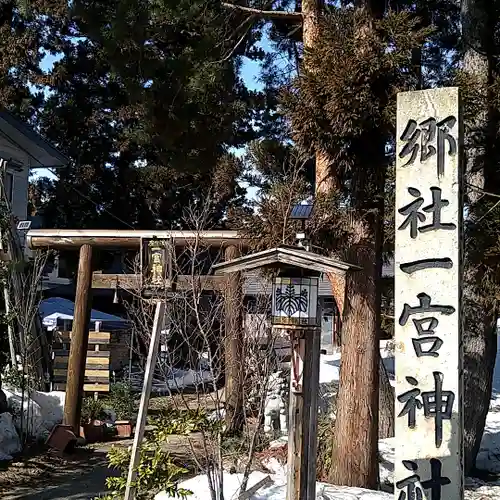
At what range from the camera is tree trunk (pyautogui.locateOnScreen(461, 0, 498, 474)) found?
8.35 metres

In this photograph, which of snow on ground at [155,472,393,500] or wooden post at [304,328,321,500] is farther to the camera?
snow on ground at [155,472,393,500]

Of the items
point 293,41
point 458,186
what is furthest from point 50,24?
point 458,186

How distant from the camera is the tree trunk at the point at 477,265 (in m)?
8.35

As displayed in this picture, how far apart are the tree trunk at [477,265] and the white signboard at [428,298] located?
11.6 ft

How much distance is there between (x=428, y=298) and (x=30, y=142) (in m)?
12.9

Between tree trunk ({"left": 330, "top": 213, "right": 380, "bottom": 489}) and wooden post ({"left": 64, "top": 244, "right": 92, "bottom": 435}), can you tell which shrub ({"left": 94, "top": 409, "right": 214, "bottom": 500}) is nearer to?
tree trunk ({"left": 330, "top": 213, "right": 380, "bottom": 489})

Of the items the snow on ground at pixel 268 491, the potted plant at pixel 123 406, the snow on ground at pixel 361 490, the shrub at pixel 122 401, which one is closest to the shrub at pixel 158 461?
the snow on ground at pixel 268 491

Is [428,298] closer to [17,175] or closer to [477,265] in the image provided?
[477,265]

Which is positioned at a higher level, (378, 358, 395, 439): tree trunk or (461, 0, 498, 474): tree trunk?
(461, 0, 498, 474): tree trunk

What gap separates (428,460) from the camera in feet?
14.4

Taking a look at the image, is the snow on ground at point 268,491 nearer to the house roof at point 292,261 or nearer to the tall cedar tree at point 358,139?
the tall cedar tree at point 358,139

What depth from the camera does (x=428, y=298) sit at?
14.8 feet

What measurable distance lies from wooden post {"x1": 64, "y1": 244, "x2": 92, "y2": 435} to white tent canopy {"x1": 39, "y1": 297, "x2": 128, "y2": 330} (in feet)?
25.1

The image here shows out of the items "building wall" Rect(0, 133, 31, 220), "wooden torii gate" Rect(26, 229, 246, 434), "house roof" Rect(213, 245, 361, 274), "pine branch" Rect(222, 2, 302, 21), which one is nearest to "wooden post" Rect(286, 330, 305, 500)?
"house roof" Rect(213, 245, 361, 274)
